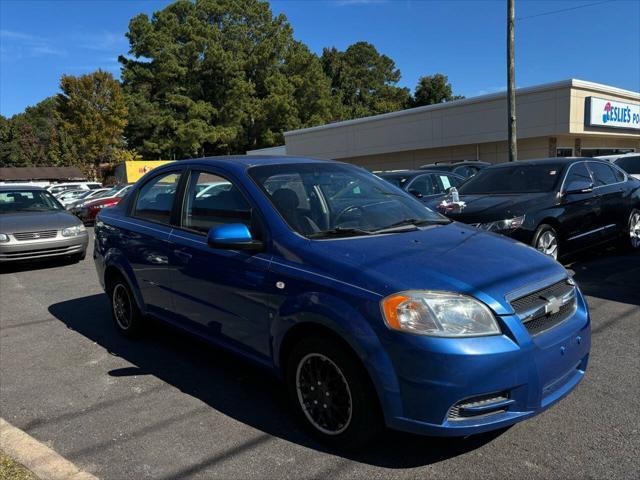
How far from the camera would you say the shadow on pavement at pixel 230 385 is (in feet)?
9.97

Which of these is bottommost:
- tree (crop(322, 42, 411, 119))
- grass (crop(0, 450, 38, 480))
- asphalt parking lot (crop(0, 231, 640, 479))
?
asphalt parking lot (crop(0, 231, 640, 479))

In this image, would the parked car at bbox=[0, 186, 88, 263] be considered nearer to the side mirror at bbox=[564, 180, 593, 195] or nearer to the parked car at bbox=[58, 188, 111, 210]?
the side mirror at bbox=[564, 180, 593, 195]

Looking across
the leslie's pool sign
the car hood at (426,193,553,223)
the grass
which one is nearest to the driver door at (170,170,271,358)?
the grass

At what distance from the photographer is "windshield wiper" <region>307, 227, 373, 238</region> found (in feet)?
11.1

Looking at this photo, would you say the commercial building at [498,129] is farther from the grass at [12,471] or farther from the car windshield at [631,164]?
the grass at [12,471]

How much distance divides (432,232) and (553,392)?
1224 millimetres

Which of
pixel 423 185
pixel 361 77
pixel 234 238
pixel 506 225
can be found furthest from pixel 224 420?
pixel 361 77

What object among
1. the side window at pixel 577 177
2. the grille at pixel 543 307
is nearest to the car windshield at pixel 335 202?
the grille at pixel 543 307

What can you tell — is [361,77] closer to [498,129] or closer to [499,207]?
[498,129]

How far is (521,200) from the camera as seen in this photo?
7000 millimetres

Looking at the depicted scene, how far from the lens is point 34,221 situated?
9539 mm

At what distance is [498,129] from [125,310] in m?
23.5

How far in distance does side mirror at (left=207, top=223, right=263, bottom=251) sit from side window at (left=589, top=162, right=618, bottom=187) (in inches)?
253

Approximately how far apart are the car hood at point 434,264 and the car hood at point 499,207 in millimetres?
3346
